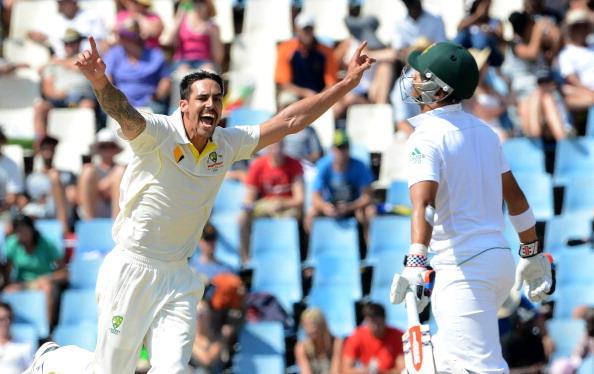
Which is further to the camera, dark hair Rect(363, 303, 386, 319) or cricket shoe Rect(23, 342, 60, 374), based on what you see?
dark hair Rect(363, 303, 386, 319)

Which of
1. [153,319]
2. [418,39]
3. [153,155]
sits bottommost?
[153,319]

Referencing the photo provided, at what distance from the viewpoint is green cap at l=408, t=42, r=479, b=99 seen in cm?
708

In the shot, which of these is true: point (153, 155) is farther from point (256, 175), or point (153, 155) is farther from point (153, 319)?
point (256, 175)

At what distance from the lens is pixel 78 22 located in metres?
Answer: 14.9

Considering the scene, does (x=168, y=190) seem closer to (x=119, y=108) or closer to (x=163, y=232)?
(x=163, y=232)

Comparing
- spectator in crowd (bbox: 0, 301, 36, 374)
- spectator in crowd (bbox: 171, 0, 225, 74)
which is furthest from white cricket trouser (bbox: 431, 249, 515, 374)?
spectator in crowd (bbox: 171, 0, 225, 74)

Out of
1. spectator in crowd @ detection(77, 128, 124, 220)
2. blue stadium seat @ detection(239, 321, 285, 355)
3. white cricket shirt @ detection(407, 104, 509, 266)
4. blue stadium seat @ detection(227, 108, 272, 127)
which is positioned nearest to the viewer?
white cricket shirt @ detection(407, 104, 509, 266)

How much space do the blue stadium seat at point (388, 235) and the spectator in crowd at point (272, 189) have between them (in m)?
0.78

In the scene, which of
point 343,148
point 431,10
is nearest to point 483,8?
point 431,10

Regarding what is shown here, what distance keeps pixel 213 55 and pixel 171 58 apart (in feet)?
1.93

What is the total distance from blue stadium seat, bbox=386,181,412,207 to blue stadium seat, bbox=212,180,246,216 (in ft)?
4.64

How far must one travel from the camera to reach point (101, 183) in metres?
12.6

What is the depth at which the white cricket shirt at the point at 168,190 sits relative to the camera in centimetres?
716

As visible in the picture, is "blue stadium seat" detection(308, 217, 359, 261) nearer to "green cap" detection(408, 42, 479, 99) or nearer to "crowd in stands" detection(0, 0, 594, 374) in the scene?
"crowd in stands" detection(0, 0, 594, 374)
